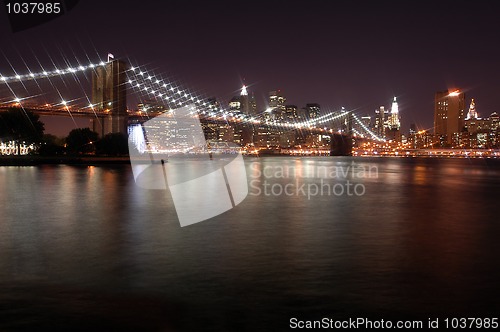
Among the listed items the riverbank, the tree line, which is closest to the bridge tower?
the tree line

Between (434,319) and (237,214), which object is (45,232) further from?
(434,319)

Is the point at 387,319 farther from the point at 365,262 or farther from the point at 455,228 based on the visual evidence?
the point at 455,228

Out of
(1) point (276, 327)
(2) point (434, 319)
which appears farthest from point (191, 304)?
(2) point (434, 319)

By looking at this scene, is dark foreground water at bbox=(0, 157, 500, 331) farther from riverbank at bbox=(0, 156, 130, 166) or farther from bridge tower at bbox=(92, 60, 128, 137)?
bridge tower at bbox=(92, 60, 128, 137)

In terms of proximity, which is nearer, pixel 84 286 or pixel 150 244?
pixel 84 286

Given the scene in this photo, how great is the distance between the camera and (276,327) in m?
4.48

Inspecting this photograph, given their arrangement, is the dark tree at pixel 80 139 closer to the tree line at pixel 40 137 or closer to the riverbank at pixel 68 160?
the tree line at pixel 40 137

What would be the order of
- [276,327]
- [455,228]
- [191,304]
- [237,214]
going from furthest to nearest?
[237,214] < [455,228] < [191,304] < [276,327]

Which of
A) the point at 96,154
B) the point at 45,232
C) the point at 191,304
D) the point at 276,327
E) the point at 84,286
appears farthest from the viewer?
the point at 96,154

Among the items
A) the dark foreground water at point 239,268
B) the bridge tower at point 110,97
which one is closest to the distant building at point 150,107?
the bridge tower at point 110,97

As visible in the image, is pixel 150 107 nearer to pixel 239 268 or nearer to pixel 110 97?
pixel 110 97

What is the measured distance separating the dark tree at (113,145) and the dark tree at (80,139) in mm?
3581

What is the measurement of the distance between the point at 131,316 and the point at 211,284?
1.34 metres

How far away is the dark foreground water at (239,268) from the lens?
4.85 meters
